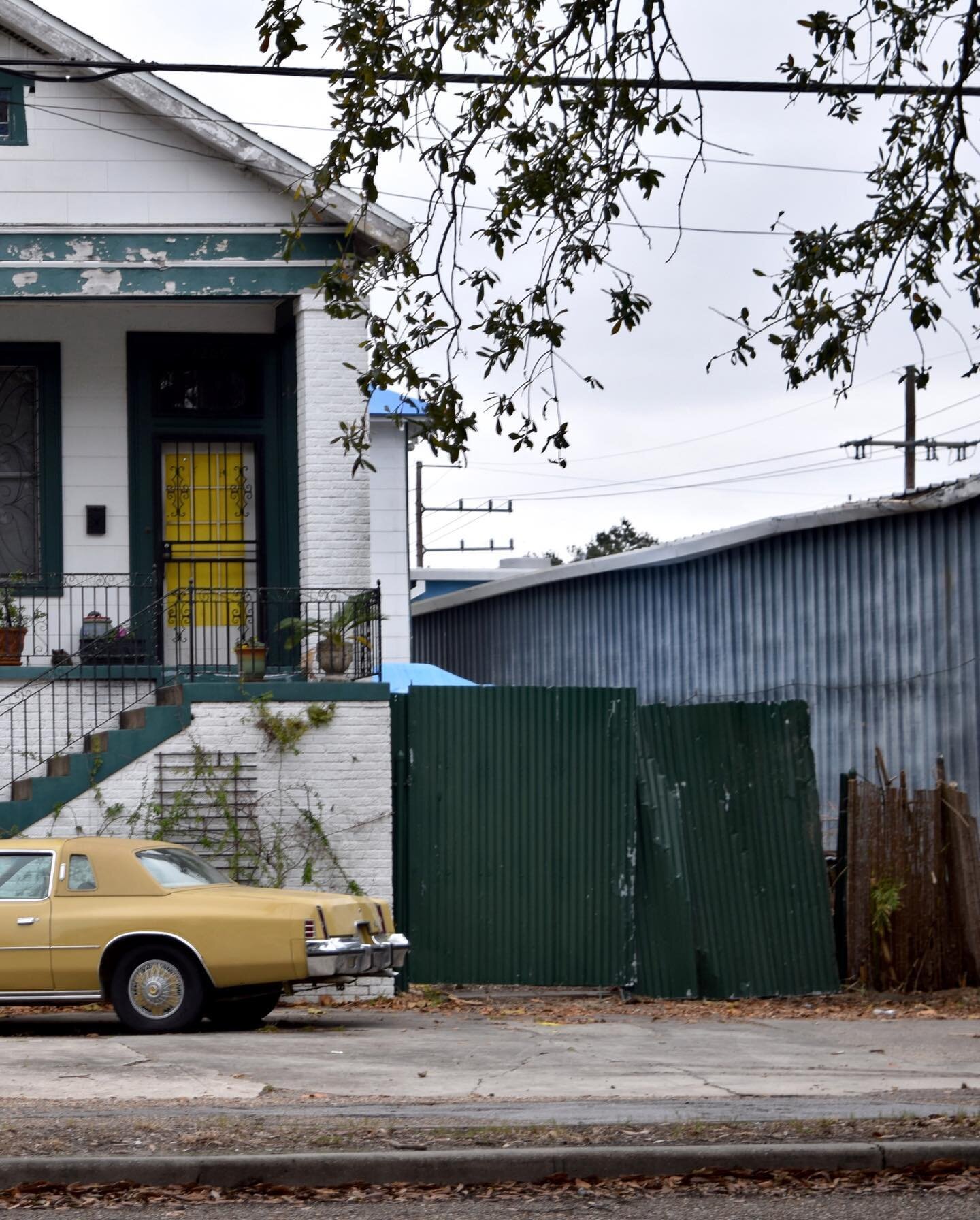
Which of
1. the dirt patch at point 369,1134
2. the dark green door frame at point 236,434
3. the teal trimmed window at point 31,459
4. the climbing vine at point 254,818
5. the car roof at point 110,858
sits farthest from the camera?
the dark green door frame at point 236,434

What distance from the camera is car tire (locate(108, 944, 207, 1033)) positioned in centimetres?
1172

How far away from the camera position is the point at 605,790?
14.6 m

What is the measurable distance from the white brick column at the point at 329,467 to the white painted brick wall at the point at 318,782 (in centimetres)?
192

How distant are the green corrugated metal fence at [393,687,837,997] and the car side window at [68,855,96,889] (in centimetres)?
331

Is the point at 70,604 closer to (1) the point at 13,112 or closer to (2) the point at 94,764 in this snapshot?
(2) the point at 94,764

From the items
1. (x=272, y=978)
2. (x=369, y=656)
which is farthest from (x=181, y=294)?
(x=272, y=978)

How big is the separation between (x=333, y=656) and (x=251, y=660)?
73 cm

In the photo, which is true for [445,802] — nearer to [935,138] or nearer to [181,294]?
[181,294]

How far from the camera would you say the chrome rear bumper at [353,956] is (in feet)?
38.6

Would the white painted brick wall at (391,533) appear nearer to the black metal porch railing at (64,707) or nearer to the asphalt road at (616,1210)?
the black metal porch railing at (64,707)

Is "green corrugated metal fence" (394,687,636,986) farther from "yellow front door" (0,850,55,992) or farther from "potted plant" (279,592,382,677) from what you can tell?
"yellow front door" (0,850,55,992)

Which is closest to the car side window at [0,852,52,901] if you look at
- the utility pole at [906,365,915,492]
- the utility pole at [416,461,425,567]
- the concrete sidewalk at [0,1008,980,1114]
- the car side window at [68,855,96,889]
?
the car side window at [68,855,96,889]

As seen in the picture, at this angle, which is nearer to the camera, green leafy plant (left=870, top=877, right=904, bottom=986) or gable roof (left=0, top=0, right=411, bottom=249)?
green leafy plant (left=870, top=877, right=904, bottom=986)

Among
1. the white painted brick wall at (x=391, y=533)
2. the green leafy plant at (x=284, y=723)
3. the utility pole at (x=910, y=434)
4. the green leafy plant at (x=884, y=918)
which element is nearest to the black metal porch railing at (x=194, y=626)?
the green leafy plant at (x=284, y=723)
